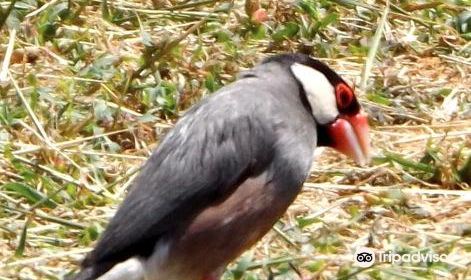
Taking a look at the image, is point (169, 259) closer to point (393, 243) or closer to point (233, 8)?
point (393, 243)

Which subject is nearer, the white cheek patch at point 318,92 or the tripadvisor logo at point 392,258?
the white cheek patch at point 318,92

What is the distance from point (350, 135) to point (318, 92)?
0.21 metres

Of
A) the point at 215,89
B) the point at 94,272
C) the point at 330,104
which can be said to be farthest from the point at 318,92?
the point at 215,89

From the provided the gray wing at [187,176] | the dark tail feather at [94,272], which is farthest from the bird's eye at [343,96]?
the dark tail feather at [94,272]

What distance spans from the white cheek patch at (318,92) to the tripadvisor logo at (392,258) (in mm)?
493

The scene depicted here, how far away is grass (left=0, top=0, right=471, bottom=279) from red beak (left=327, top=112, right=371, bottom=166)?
1.05ft

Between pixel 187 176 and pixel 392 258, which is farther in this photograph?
pixel 392 258

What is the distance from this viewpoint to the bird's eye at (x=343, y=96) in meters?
4.84

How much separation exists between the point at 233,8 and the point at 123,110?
43.1 inches

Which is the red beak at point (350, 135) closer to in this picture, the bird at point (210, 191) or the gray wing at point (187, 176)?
the bird at point (210, 191)

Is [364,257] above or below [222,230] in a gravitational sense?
below

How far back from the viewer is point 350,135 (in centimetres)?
491

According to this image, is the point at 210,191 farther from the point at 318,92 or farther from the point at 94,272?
the point at 318,92

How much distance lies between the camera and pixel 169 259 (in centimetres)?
448
